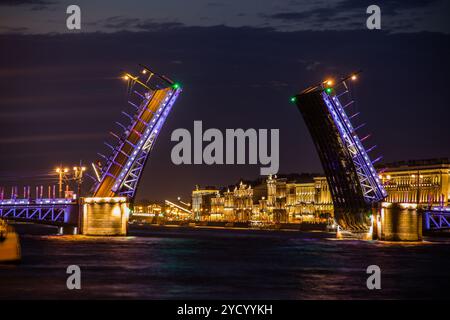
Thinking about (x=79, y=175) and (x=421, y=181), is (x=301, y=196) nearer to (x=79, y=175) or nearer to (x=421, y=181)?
(x=421, y=181)

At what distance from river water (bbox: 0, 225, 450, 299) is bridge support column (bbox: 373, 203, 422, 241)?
7751mm

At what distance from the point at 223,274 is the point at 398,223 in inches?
962

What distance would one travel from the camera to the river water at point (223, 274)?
2327 centimetres

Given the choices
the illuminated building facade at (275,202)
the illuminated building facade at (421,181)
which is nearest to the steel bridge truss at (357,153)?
the illuminated building facade at (421,181)

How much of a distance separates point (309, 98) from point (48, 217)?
66.7ft

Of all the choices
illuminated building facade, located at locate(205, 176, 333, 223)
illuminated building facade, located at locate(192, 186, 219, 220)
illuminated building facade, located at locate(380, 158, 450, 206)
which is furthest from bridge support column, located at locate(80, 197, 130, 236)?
illuminated building facade, located at locate(192, 186, 219, 220)

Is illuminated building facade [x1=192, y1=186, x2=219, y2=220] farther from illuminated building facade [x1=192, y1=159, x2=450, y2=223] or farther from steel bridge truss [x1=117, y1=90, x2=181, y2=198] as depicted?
steel bridge truss [x1=117, y1=90, x2=181, y2=198]

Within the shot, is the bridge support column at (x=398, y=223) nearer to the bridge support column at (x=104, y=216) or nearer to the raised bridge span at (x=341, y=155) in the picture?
the raised bridge span at (x=341, y=155)

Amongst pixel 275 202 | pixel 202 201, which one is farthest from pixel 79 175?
pixel 202 201

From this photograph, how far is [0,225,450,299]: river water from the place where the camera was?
2327 cm
